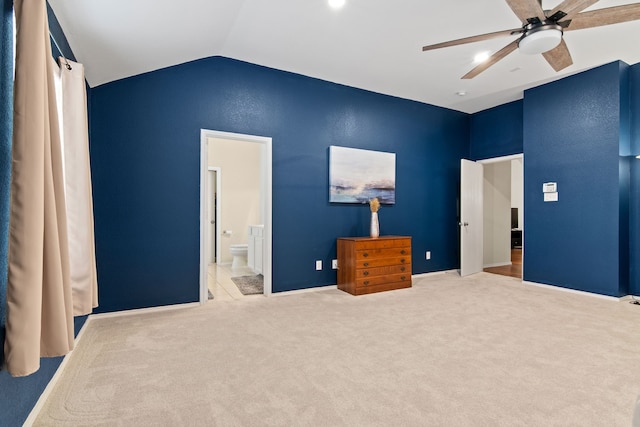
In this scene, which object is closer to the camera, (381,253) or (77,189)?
(77,189)

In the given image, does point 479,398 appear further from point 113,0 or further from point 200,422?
point 113,0

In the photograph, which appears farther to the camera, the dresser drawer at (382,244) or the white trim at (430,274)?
the white trim at (430,274)

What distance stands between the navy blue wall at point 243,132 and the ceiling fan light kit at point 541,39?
8.31ft

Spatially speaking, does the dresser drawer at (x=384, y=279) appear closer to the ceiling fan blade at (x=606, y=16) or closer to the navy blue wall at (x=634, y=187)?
the navy blue wall at (x=634, y=187)

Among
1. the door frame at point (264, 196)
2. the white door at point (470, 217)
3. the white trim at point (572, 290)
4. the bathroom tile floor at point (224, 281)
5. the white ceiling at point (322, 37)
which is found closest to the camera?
the white ceiling at point (322, 37)

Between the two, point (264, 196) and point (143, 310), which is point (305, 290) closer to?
point (264, 196)

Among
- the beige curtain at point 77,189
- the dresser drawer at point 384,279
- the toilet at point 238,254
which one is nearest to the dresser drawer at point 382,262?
the dresser drawer at point 384,279

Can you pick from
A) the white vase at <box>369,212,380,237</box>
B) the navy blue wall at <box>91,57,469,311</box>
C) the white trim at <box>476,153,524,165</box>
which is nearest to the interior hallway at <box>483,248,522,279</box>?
the navy blue wall at <box>91,57,469,311</box>

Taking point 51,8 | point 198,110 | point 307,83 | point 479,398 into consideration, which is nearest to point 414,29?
point 307,83

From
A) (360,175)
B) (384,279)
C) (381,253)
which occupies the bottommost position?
(384,279)

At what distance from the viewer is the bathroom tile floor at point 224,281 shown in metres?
4.11

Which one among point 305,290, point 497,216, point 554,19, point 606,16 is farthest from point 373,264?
point 497,216

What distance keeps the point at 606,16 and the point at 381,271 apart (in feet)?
10.4

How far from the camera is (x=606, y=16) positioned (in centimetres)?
218
